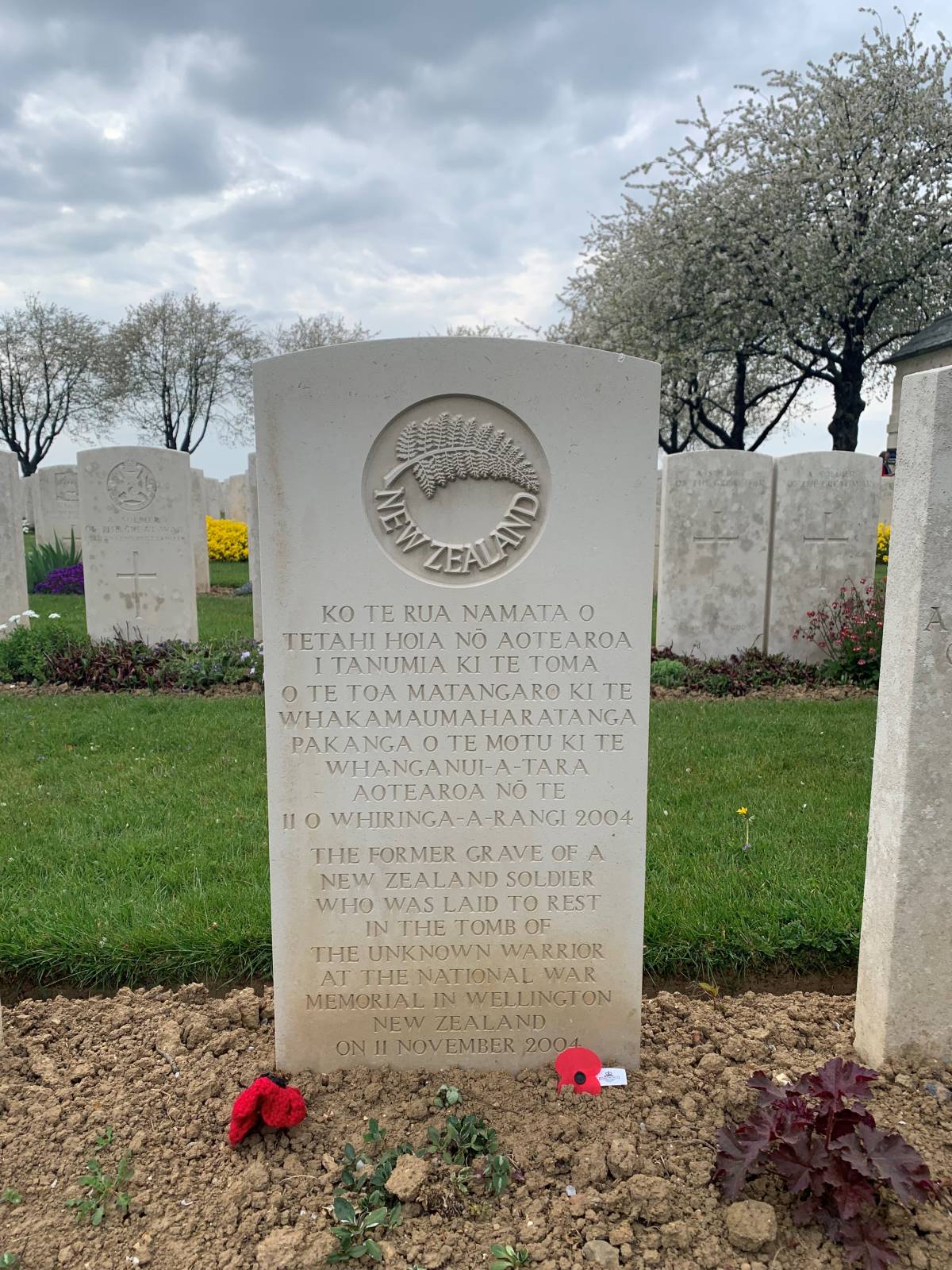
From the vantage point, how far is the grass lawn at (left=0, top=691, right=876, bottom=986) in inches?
128

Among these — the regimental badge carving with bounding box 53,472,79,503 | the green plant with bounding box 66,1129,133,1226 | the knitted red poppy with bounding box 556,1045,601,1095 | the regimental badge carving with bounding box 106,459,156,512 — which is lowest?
the green plant with bounding box 66,1129,133,1226

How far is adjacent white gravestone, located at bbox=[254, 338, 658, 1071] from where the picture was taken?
2471mm

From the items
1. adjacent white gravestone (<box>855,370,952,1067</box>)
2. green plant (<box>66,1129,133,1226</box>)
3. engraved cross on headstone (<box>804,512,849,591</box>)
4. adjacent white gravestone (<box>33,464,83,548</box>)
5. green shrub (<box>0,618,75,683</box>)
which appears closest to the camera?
green plant (<box>66,1129,133,1226</box>)

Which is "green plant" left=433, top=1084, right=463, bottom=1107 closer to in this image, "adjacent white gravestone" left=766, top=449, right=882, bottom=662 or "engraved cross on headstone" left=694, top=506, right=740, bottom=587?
"engraved cross on headstone" left=694, top=506, right=740, bottom=587

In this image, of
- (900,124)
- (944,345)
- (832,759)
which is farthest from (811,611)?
(900,124)

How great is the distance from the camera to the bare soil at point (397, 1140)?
1951mm

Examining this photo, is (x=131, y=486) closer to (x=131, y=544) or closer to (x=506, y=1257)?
(x=131, y=544)

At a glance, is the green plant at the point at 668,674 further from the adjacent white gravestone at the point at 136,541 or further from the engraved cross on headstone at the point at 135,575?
the engraved cross on headstone at the point at 135,575

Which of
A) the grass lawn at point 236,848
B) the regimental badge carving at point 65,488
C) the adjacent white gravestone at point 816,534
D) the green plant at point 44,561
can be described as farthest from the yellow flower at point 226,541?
the adjacent white gravestone at point 816,534

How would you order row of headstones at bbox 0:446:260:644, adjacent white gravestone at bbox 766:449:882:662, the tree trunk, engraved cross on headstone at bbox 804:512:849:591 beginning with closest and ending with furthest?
adjacent white gravestone at bbox 766:449:882:662, engraved cross on headstone at bbox 804:512:849:591, row of headstones at bbox 0:446:260:644, the tree trunk

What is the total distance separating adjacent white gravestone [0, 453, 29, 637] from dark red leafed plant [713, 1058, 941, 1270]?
872cm

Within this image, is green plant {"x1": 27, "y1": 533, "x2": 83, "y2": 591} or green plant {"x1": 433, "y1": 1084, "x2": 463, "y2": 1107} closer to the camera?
green plant {"x1": 433, "y1": 1084, "x2": 463, "y2": 1107}

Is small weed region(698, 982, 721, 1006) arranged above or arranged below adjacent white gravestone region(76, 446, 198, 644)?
below

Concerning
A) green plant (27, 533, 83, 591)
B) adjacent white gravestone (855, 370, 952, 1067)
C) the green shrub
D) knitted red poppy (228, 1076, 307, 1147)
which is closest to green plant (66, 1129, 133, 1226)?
knitted red poppy (228, 1076, 307, 1147)
